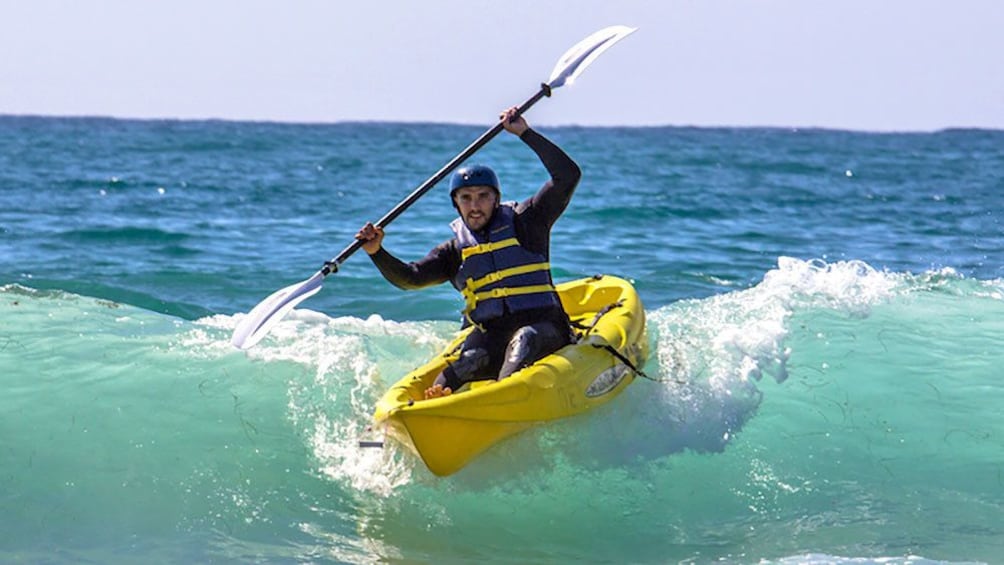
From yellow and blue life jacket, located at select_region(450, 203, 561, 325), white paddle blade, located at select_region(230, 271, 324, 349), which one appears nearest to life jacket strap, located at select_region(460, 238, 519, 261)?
yellow and blue life jacket, located at select_region(450, 203, 561, 325)

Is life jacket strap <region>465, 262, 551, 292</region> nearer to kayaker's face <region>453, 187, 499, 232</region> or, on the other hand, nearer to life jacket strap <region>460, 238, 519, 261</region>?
life jacket strap <region>460, 238, 519, 261</region>

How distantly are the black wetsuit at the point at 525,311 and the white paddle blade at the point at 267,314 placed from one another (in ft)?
1.91

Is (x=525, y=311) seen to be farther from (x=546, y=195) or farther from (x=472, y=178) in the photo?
(x=472, y=178)

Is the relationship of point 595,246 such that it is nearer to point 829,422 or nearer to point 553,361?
point 829,422

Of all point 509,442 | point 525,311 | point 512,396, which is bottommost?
point 509,442

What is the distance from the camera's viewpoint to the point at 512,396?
18.4 feet

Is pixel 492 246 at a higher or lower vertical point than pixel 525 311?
higher

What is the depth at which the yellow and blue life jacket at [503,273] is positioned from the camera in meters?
6.19

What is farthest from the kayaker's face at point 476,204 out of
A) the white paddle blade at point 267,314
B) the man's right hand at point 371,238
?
the white paddle blade at point 267,314

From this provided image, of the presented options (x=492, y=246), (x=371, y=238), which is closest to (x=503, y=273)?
(x=492, y=246)

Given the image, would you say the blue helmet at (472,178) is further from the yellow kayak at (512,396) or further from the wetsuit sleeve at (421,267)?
the yellow kayak at (512,396)

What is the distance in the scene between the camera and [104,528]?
577 cm

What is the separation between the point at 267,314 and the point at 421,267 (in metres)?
0.93

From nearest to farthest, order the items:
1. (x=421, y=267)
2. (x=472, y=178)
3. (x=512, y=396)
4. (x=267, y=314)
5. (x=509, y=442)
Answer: (x=512, y=396), (x=509, y=442), (x=472, y=178), (x=421, y=267), (x=267, y=314)
